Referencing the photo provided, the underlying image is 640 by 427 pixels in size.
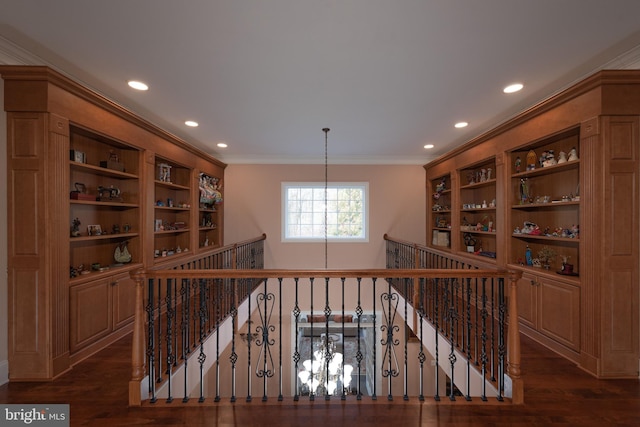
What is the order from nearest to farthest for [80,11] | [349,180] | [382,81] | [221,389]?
[80,11] → [382,81] → [221,389] → [349,180]

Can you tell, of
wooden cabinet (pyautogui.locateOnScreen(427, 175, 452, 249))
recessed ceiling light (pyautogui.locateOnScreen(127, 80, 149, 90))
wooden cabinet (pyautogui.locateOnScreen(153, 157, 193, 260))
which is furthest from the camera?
wooden cabinet (pyautogui.locateOnScreen(427, 175, 452, 249))

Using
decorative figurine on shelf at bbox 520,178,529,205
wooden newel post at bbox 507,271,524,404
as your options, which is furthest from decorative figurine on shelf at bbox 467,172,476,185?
wooden newel post at bbox 507,271,524,404

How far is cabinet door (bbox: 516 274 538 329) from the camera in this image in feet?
10.3

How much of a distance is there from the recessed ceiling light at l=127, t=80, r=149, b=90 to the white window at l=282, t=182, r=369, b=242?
11.7 feet

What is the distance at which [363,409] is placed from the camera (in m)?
2.01

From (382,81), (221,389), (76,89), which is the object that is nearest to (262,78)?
(382,81)

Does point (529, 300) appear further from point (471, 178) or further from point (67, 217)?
point (67, 217)

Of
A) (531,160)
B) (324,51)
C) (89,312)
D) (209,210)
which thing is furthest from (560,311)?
Result: (209,210)

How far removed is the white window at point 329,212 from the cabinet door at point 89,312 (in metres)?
3.59

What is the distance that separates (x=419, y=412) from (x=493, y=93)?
3132mm

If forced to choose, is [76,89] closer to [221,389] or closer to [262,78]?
[262,78]

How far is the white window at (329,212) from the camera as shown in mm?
6246

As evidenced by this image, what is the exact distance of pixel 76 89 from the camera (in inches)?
101

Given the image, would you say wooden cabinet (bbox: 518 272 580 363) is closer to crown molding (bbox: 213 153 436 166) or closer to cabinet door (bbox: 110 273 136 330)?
crown molding (bbox: 213 153 436 166)
